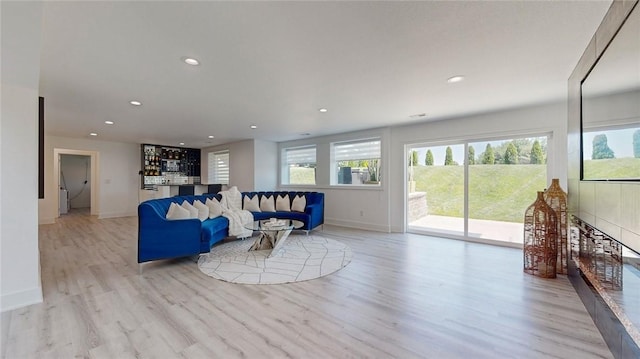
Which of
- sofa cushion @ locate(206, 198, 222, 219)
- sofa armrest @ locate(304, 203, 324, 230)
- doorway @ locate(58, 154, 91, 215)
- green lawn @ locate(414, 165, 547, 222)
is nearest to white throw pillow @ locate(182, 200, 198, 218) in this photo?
sofa cushion @ locate(206, 198, 222, 219)

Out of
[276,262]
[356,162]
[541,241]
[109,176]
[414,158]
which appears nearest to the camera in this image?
[541,241]

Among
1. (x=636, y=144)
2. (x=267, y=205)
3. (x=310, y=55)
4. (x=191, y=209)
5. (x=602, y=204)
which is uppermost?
(x=310, y=55)

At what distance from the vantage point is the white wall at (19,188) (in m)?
2.34

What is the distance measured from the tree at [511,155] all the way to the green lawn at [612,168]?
7.00 feet

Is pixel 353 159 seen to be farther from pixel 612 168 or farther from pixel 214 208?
pixel 612 168

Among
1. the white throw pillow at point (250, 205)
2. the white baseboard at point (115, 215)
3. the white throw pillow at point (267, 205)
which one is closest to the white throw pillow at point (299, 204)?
the white throw pillow at point (267, 205)

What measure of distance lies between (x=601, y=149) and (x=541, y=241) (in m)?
1.62

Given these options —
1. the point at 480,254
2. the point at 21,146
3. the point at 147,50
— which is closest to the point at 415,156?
the point at 480,254

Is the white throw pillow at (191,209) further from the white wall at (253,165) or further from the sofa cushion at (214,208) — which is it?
the white wall at (253,165)

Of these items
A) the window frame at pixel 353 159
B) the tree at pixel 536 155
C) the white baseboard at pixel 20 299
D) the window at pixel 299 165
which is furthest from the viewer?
the window at pixel 299 165

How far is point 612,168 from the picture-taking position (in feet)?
6.27

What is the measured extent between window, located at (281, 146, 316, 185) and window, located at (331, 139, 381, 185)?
72 centimetres

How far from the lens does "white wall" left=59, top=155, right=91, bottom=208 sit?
9469 millimetres

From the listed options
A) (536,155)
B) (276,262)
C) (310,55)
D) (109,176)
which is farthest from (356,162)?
(109,176)
